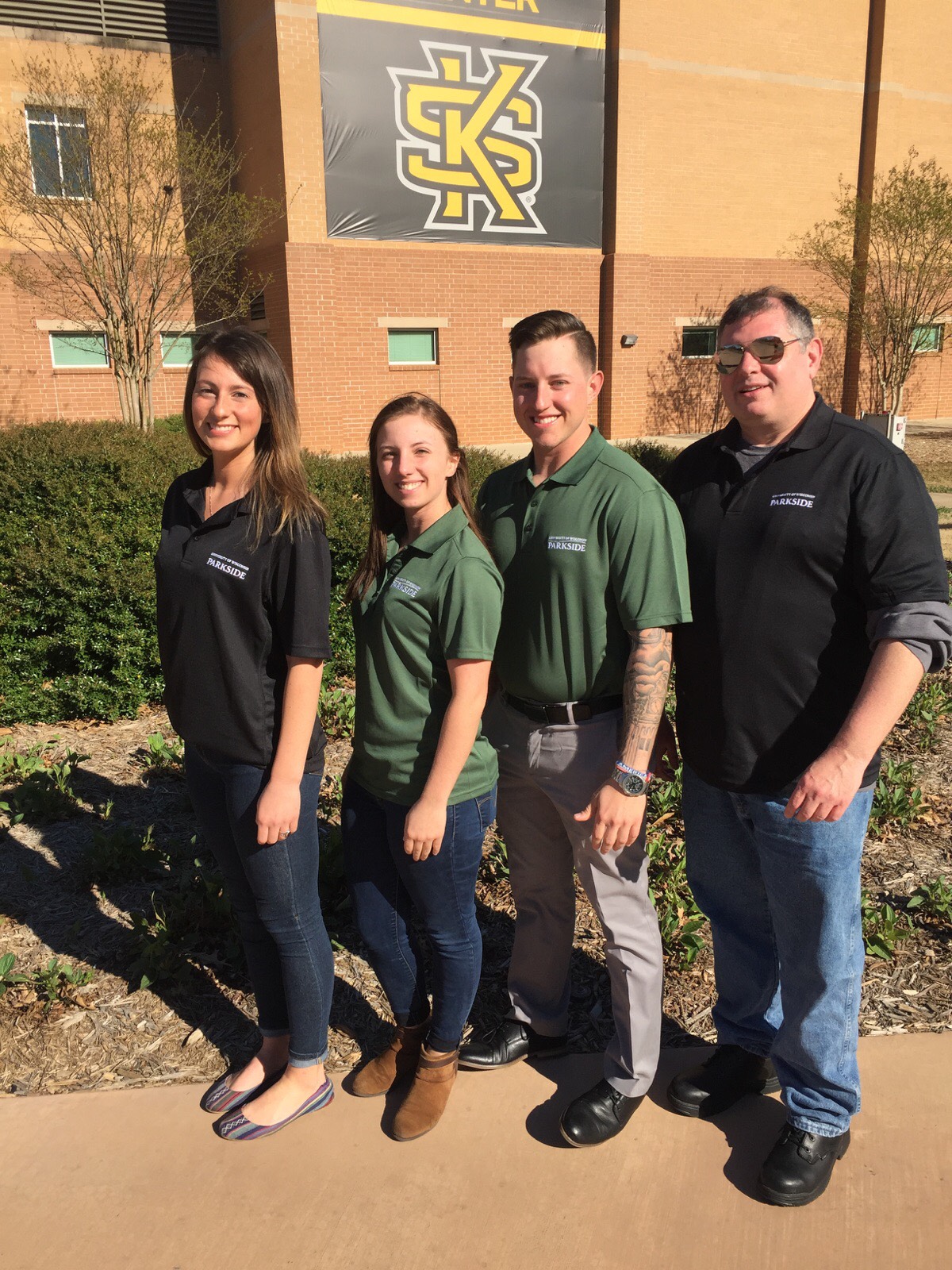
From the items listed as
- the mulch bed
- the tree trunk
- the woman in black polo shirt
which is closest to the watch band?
the woman in black polo shirt

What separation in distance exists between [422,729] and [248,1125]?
117cm

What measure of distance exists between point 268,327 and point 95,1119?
17.5 m

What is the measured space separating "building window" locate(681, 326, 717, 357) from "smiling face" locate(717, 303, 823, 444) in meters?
20.3

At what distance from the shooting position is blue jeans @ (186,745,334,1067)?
2439mm

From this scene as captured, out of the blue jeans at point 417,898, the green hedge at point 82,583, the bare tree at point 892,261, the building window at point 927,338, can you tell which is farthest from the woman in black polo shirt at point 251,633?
the building window at point 927,338

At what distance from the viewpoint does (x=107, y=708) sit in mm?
5371

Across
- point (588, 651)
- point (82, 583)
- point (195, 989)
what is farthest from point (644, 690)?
point (82, 583)

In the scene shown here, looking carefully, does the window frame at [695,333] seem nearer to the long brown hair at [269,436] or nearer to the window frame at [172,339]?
the window frame at [172,339]

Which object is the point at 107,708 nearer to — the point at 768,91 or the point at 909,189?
the point at 909,189

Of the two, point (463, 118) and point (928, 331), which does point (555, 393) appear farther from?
point (928, 331)

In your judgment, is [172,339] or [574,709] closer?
[574,709]

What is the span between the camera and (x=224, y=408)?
7.66ft

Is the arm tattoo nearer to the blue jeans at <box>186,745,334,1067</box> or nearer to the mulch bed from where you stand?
the blue jeans at <box>186,745,334,1067</box>

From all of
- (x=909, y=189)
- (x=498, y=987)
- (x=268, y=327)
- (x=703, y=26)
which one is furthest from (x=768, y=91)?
(x=498, y=987)
